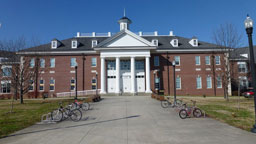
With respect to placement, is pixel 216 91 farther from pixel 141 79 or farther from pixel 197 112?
pixel 197 112

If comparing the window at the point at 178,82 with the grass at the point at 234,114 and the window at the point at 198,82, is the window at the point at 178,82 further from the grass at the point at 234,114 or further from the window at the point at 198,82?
the grass at the point at 234,114

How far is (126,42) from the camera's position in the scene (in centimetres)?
2977

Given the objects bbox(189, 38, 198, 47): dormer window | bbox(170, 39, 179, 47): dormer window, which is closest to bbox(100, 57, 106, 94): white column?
bbox(170, 39, 179, 47): dormer window

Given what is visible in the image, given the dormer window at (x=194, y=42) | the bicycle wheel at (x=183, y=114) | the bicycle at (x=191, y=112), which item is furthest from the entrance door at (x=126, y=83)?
the bicycle wheel at (x=183, y=114)

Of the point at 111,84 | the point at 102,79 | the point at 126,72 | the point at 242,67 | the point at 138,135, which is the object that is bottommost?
the point at 138,135

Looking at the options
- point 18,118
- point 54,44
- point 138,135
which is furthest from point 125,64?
point 138,135

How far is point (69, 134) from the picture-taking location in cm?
704

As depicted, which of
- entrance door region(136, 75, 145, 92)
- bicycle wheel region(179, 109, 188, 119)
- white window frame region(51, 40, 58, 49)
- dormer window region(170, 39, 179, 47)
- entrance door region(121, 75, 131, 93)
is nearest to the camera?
bicycle wheel region(179, 109, 188, 119)

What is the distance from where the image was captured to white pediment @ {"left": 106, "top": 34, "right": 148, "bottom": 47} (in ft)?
97.0

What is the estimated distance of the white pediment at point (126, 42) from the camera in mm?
29562

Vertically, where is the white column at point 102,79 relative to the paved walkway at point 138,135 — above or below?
above

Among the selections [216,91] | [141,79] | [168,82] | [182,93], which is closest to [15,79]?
[141,79]

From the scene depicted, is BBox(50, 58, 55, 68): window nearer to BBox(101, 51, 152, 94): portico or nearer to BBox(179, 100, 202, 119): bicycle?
BBox(101, 51, 152, 94): portico

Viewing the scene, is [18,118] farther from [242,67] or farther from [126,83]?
[242,67]
